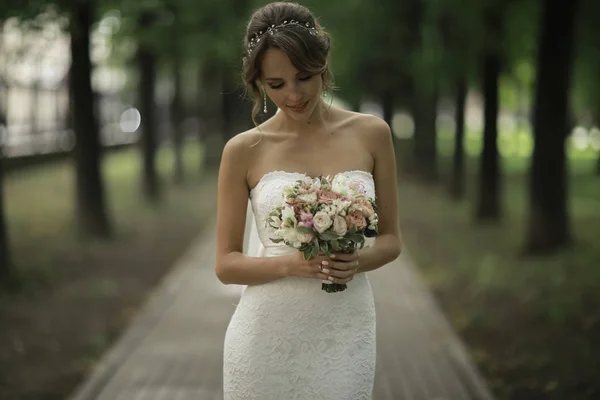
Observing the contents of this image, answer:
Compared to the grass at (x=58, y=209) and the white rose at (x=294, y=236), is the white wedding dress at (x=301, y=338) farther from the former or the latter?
the grass at (x=58, y=209)

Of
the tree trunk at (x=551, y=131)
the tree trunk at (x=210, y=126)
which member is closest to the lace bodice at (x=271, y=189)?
the tree trunk at (x=551, y=131)

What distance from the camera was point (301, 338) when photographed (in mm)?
3426

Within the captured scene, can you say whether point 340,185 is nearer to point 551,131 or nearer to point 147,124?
point 551,131

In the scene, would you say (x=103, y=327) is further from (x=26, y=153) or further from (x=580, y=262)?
(x=26, y=153)

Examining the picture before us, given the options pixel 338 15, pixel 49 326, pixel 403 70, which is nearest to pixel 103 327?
pixel 49 326

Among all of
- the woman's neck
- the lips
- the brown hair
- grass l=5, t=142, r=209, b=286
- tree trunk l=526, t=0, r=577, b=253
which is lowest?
grass l=5, t=142, r=209, b=286

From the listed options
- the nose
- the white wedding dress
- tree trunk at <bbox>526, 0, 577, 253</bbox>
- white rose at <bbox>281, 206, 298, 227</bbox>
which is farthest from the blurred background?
white rose at <bbox>281, 206, 298, 227</bbox>

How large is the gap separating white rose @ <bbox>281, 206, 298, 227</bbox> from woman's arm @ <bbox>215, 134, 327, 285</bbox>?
0.34 meters

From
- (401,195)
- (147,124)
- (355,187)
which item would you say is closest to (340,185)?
(355,187)

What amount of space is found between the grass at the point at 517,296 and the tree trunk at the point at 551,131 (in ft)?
1.28

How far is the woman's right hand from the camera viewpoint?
3.08 meters

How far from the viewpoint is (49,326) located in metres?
8.97

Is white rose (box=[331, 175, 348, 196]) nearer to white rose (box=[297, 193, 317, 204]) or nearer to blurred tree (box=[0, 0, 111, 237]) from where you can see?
white rose (box=[297, 193, 317, 204])

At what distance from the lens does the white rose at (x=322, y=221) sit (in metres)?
Answer: 2.95
